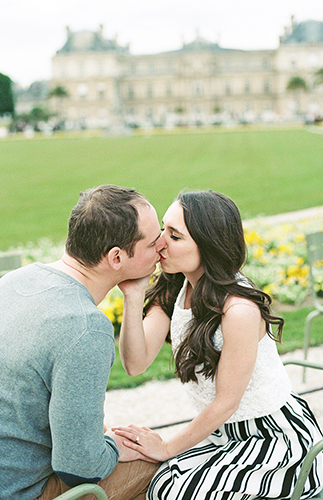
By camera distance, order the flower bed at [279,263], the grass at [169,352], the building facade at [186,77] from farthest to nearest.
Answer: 1. the building facade at [186,77]
2. the flower bed at [279,263]
3. the grass at [169,352]

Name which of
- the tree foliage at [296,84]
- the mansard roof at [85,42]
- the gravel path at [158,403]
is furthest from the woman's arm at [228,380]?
the mansard roof at [85,42]

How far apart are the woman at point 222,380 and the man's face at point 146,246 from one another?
0.09 metres

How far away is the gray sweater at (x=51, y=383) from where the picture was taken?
126cm

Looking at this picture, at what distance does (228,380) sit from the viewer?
1617 mm

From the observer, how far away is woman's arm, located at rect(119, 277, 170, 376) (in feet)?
5.66

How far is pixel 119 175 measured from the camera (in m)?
14.5

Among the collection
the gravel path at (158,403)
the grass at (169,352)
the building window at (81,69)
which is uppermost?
the building window at (81,69)

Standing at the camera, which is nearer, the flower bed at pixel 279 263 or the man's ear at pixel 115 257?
the man's ear at pixel 115 257


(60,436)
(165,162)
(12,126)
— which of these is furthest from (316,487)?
(12,126)

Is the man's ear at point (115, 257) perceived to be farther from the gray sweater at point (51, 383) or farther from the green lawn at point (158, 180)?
the green lawn at point (158, 180)

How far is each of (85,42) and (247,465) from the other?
9106cm

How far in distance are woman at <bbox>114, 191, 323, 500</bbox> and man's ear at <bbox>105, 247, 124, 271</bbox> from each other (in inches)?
8.6

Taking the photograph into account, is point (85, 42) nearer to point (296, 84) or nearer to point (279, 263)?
point (296, 84)

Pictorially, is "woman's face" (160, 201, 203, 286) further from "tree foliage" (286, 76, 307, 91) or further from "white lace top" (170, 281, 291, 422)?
"tree foliage" (286, 76, 307, 91)
